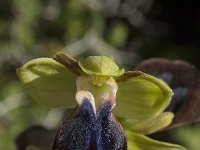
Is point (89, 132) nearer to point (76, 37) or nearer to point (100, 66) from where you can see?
point (100, 66)

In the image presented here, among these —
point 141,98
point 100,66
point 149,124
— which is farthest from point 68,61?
point 149,124

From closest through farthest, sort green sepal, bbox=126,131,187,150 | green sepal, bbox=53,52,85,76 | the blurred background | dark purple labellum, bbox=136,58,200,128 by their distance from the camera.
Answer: green sepal, bbox=53,52,85,76 < green sepal, bbox=126,131,187,150 < dark purple labellum, bbox=136,58,200,128 < the blurred background

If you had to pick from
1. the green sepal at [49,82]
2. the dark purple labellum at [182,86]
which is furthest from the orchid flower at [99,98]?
the dark purple labellum at [182,86]

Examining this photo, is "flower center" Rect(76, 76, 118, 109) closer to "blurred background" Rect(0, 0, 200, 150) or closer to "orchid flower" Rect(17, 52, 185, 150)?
"orchid flower" Rect(17, 52, 185, 150)

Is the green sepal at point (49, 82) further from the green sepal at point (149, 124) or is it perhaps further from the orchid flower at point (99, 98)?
the green sepal at point (149, 124)

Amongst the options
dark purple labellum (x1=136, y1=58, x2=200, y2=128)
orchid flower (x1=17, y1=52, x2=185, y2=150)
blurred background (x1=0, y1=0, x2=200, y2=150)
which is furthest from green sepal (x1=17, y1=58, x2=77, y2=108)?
blurred background (x1=0, y1=0, x2=200, y2=150)

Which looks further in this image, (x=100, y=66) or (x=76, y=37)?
(x=76, y=37)

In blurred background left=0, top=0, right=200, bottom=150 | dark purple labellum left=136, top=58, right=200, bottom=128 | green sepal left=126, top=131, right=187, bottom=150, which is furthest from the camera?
blurred background left=0, top=0, right=200, bottom=150

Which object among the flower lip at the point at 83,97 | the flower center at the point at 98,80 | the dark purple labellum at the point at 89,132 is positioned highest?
the flower center at the point at 98,80
